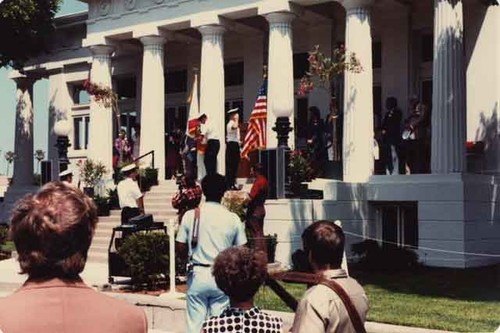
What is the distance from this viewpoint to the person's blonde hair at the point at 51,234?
2.39 m

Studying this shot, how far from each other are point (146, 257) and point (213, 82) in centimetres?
997

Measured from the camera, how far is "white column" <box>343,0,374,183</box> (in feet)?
59.7

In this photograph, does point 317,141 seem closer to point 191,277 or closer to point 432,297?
point 432,297

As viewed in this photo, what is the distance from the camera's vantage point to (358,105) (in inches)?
722

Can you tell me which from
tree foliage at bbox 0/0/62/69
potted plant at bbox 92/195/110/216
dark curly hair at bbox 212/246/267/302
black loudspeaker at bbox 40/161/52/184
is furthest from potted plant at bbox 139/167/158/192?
dark curly hair at bbox 212/246/267/302

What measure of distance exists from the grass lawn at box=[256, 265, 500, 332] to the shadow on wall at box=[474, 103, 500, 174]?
3700 millimetres

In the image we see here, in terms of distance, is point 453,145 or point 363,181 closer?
point 453,145

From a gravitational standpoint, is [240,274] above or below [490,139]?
below

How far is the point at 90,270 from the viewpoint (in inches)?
610

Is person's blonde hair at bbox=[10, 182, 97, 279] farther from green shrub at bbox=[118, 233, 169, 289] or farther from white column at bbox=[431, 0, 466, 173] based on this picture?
white column at bbox=[431, 0, 466, 173]

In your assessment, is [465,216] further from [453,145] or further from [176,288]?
[176,288]

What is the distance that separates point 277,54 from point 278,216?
533 centimetres

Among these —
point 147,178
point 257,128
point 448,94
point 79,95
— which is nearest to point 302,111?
point 257,128

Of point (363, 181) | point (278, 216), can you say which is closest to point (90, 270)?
point (278, 216)
